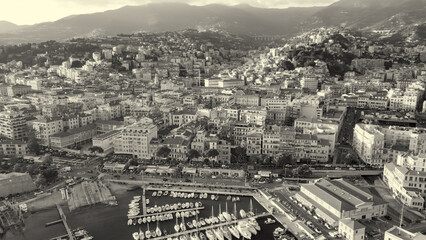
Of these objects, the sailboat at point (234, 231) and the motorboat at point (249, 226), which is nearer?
the sailboat at point (234, 231)

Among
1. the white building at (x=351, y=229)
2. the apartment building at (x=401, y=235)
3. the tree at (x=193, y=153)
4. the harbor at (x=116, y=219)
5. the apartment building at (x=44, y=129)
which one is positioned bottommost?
the harbor at (x=116, y=219)

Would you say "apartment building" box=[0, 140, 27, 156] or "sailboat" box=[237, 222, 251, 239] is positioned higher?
"apartment building" box=[0, 140, 27, 156]

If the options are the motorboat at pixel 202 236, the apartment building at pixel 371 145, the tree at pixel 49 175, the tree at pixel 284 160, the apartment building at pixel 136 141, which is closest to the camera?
the motorboat at pixel 202 236

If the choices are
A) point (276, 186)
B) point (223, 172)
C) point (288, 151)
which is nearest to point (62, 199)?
point (223, 172)

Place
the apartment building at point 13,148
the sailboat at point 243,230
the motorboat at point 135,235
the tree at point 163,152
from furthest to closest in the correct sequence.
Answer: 1. the apartment building at point 13,148
2. the tree at point 163,152
3. the sailboat at point 243,230
4. the motorboat at point 135,235

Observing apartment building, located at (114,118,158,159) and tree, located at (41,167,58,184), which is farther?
apartment building, located at (114,118,158,159)

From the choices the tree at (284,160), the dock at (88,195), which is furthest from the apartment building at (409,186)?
the dock at (88,195)

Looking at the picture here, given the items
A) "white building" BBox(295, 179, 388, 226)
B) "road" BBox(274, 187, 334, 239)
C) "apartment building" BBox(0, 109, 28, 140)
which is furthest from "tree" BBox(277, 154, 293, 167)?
"apartment building" BBox(0, 109, 28, 140)

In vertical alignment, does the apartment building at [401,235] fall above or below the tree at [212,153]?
below

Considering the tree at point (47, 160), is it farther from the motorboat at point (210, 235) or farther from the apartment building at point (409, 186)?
the apartment building at point (409, 186)

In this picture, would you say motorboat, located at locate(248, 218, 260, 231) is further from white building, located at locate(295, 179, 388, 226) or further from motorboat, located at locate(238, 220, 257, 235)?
white building, located at locate(295, 179, 388, 226)

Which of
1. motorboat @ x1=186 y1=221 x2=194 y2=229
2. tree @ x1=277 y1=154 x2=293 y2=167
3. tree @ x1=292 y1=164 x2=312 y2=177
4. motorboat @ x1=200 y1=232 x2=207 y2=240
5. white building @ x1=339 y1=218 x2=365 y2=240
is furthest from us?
tree @ x1=277 y1=154 x2=293 y2=167
